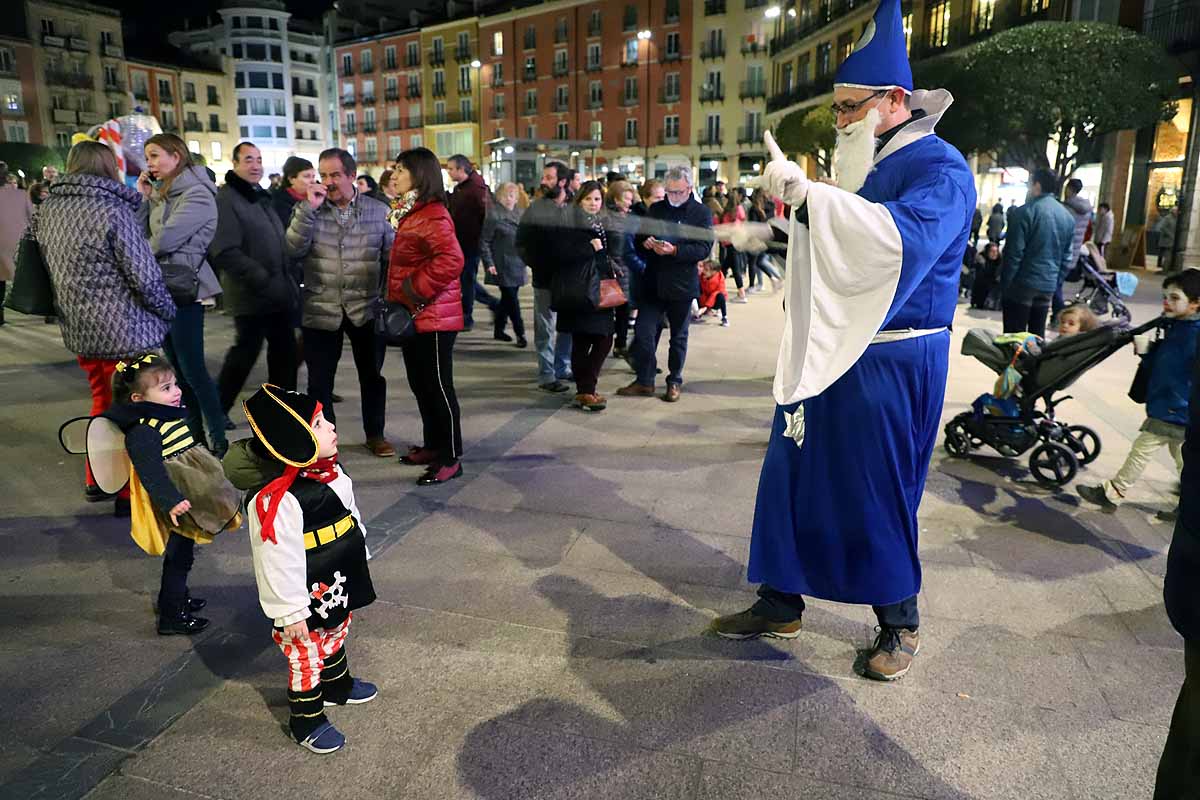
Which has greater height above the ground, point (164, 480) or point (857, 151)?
point (857, 151)

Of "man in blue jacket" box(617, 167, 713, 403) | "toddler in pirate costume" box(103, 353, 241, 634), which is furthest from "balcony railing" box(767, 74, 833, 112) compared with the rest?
"toddler in pirate costume" box(103, 353, 241, 634)

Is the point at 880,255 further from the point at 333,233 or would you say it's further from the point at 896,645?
the point at 333,233

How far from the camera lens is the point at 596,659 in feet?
10.1

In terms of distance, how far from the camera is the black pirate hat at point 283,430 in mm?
2375

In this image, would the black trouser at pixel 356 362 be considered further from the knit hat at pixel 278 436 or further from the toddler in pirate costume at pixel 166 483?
the knit hat at pixel 278 436

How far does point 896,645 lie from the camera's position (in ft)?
9.89

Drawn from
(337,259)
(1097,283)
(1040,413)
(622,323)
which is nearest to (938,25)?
(1097,283)

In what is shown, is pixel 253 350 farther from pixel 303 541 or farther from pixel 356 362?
pixel 303 541

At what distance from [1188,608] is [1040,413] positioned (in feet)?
12.9

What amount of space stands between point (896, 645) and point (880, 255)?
1.44m

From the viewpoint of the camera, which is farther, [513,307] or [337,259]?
[513,307]

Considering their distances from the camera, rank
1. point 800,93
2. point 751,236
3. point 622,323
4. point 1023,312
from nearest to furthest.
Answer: point 751,236
point 1023,312
point 622,323
point 800,93

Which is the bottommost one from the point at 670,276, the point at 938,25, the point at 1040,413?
the point at 1040,413

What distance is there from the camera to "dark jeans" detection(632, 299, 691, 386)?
6.99 m
